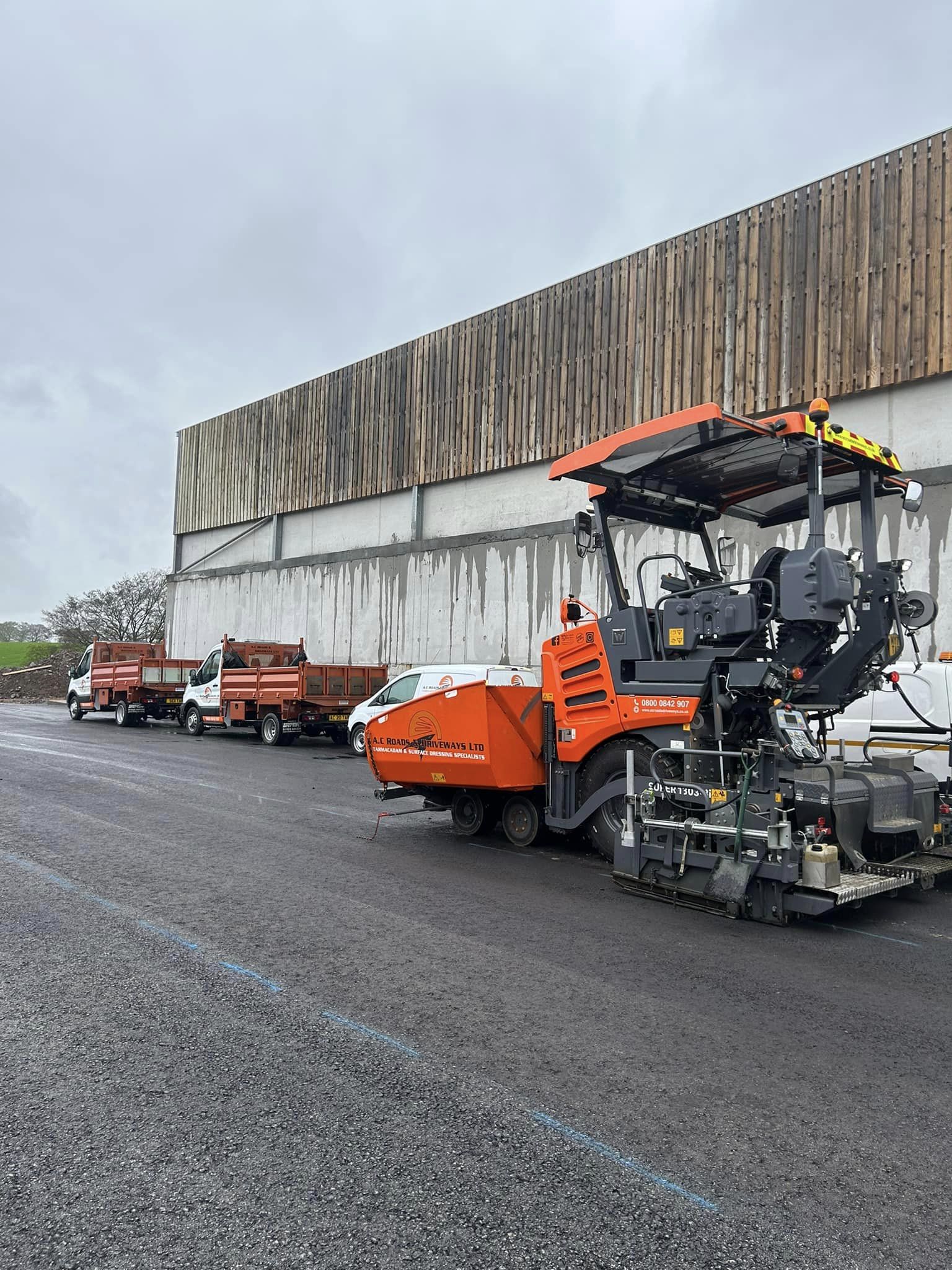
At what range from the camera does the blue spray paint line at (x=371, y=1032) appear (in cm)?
397

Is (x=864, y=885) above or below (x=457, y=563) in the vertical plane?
below

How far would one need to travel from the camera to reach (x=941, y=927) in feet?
20.4

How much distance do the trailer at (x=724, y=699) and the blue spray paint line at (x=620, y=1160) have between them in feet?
10.1

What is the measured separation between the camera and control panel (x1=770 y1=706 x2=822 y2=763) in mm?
6160

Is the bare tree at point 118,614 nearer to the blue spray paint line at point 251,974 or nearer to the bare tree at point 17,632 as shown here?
the bare tree at point 17,632

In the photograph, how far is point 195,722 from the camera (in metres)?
23.9

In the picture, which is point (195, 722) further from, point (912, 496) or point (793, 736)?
point (912, 496)

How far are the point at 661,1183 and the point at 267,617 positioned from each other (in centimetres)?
2954

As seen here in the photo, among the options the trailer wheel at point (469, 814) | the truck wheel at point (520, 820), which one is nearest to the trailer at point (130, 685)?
the trailer wheel at point (469, 814)

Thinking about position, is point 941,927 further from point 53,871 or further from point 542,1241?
point 53,871

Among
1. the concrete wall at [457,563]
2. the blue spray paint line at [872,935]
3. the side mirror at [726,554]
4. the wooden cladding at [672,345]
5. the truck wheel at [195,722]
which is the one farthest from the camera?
the truck wheel at [195,722]

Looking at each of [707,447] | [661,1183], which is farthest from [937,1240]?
[707,447]

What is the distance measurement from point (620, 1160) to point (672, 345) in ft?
62.1

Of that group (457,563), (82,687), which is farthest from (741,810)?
(82,687)
